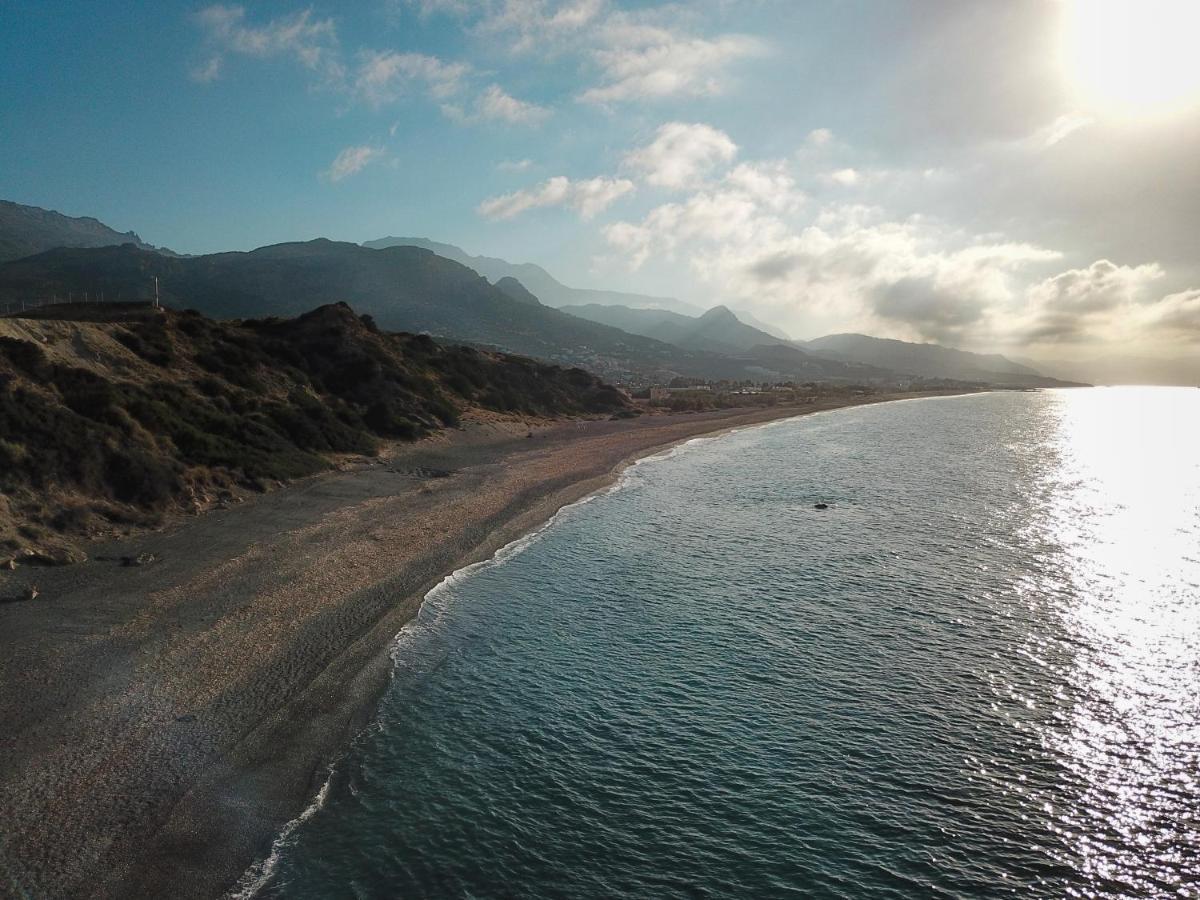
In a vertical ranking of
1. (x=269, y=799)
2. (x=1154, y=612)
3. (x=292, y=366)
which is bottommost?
(x=269, y=799)

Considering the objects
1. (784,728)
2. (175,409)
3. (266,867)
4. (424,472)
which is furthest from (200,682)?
(424,472)

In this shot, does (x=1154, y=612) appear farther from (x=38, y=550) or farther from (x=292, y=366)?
(x=292, y=366)

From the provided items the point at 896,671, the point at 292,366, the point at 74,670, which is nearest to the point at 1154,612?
the point at 896,671

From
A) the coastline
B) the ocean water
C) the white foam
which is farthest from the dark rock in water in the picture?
the white foam

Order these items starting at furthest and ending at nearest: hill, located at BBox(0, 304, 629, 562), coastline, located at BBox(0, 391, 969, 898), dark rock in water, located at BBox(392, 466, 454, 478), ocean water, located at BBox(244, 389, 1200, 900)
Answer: dark rock in water, located at BBox(392, 466, 454, 478)
hill, located at BBox(0, 304, 629, 562)
ocean water, located at BBox(244, 389, 1200, 900)
coastline, located at BBox(0, 391, 969, 898)

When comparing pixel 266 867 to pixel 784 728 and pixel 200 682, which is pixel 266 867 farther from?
pixel 784 728

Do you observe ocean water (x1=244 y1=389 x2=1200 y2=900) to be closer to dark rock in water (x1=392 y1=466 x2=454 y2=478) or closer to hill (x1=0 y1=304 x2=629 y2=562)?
dark rock in water (x1=392 y1=466 x2=454 y2=478)

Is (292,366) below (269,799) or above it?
above
